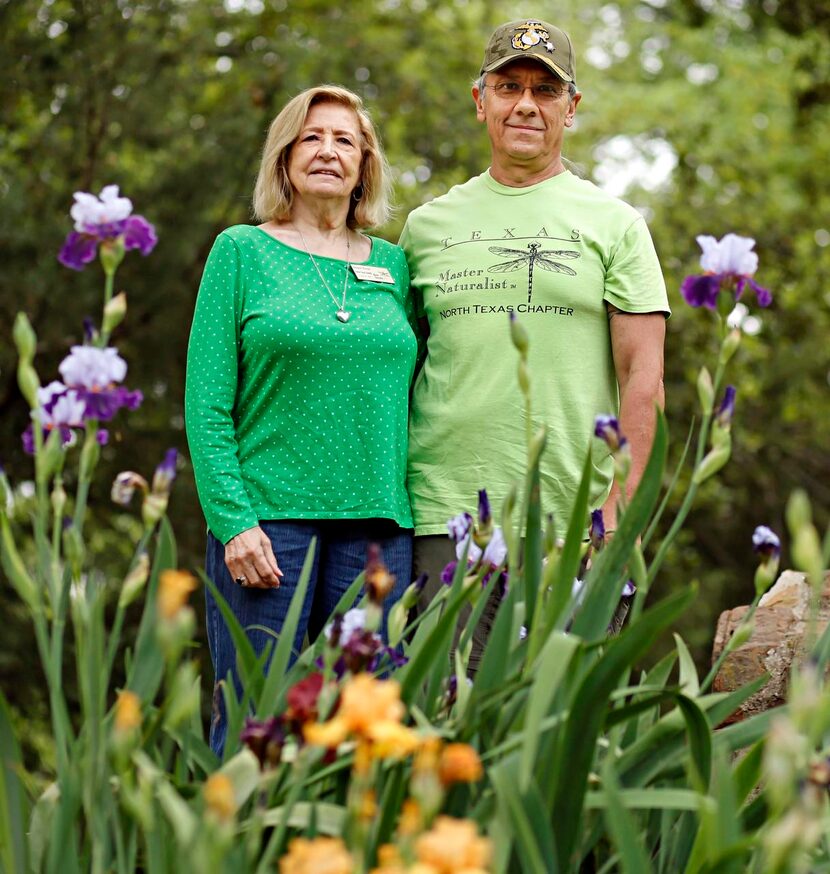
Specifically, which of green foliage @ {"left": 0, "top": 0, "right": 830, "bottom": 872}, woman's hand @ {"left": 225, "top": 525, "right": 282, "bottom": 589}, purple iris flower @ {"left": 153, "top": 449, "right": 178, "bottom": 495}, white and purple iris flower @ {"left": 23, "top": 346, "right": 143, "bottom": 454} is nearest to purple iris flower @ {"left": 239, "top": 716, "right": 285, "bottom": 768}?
green foliage @ {"left": 0, "top": 0, "right": 830, "bottom": 872}

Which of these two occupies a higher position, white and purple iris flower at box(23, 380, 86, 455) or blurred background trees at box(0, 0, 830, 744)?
blurred background trees at box(0, 0, 830, 744)

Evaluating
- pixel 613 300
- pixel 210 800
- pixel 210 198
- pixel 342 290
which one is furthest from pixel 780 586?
pixel 210 198

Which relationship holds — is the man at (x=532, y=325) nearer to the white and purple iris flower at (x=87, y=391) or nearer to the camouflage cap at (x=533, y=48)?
the camouflage cap at (x=533, y=48)

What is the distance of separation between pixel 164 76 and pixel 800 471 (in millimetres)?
5019

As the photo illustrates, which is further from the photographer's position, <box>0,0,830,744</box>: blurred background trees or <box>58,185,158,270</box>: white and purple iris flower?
<box>0,0,830,744</box>: blurred background trees

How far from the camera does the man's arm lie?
9.53 feet

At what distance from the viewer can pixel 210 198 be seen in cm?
752

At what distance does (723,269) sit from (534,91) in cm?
114

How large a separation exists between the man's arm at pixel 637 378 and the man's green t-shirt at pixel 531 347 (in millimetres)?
34

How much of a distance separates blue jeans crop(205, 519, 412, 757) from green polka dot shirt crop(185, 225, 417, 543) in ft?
0.15

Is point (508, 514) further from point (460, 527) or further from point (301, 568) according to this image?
point (301, 568)

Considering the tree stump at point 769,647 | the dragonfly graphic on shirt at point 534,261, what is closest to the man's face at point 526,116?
the dragonfly graphic on shirt at point 534,261

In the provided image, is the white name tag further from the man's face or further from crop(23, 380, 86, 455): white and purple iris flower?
crop(23, 380, 86, 455): white and purple iris flower

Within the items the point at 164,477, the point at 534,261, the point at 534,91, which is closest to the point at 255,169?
the point at 534,91
